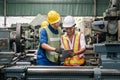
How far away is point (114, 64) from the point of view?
8.62 ft

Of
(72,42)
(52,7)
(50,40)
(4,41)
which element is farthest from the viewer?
(52,7)

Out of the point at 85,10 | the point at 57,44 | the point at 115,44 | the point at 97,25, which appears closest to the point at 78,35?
the point at 57,44

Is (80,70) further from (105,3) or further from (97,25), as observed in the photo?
(105,3)

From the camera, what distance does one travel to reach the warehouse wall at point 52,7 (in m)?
12.9

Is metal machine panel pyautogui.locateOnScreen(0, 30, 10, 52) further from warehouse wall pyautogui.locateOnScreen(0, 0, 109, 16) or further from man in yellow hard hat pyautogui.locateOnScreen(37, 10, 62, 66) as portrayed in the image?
warehouse wall pyautogui.locateOnScreen(0, 0, 109, 16)

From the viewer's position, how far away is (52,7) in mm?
13039

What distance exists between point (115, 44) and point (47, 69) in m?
0.74

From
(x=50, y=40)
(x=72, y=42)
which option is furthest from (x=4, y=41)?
(x=72, y=42)

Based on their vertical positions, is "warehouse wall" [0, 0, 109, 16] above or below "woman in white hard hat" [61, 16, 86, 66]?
above

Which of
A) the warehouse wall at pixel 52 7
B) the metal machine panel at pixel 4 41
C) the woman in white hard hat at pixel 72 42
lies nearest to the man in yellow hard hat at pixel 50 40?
the woman in white hard hat at pixel 72 42

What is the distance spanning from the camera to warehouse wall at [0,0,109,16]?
12930 millimetres

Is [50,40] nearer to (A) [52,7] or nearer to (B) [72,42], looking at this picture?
(B) [72,42]

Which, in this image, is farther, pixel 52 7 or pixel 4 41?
pixel 52 7

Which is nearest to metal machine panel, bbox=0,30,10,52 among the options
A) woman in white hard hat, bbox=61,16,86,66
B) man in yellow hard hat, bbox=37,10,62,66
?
man in yellow hard hat, bbox=37,10,62,66
